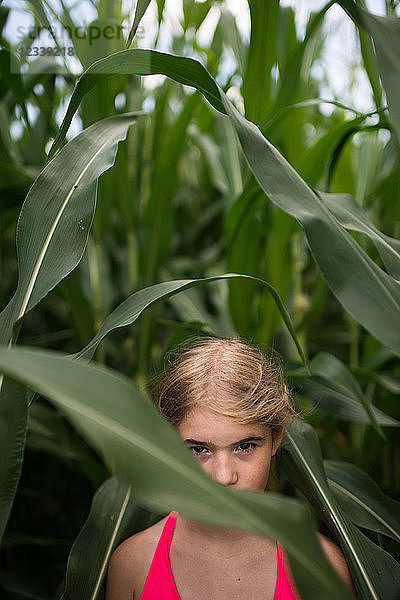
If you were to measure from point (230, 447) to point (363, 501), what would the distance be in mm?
220

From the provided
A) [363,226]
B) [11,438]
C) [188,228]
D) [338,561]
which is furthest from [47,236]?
[188,228]

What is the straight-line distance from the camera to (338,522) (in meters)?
0.52

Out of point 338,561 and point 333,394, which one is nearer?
point 338,561

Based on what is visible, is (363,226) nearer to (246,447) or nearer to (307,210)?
(307,210)

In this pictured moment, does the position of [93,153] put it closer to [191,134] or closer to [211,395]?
[211,395]

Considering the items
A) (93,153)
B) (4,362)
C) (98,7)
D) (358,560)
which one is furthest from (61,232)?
(98,7)

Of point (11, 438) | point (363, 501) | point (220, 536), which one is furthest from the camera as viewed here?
point (363, 501)

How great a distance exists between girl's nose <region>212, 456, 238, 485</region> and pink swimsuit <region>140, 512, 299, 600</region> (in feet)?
0.34

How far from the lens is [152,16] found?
1009 millimetres

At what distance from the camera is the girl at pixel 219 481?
1.55 feet

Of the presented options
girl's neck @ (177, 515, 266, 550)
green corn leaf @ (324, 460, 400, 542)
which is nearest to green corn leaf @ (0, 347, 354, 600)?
girl's neck @ (177, 515, 266, 550)

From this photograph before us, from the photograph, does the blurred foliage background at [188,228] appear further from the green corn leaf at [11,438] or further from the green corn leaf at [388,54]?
the green corn leaf at [11,438]

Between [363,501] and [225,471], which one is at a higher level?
[225,471]

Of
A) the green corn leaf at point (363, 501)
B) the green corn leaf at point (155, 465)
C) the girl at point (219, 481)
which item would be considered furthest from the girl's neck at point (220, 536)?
the green corn leaf at point (155, 465)
